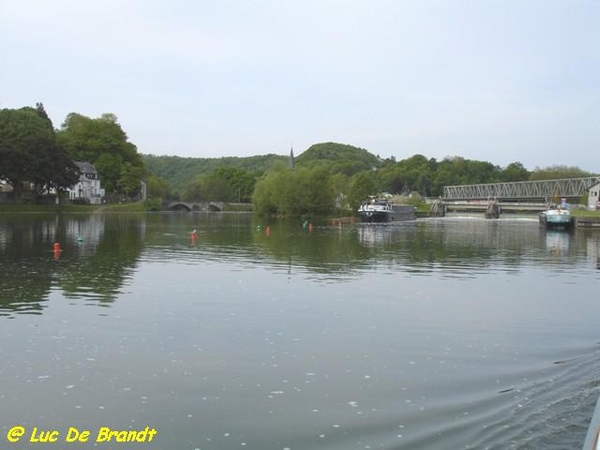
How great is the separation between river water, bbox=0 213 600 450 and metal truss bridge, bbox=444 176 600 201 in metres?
122

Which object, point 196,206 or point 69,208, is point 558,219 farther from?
point 196,206

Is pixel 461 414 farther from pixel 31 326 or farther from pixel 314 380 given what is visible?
pixel 31 326

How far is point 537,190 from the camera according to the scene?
543 feet

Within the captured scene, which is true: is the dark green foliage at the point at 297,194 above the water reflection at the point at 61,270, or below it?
above

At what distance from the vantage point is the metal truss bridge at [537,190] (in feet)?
479

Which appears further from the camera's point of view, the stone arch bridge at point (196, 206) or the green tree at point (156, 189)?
the stone arch bridge at point (196, 206)

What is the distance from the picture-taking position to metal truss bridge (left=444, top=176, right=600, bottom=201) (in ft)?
479

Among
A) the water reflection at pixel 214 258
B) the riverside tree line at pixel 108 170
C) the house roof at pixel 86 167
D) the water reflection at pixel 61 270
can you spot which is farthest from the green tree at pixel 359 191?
the water reflection at pixel 61 270

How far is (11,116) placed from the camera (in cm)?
11675

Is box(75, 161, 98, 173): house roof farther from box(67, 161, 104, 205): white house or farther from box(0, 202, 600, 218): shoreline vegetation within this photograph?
box(0, 202, 600, 218): shoreline vegetation

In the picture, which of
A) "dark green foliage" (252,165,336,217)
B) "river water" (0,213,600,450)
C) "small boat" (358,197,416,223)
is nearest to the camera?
"river water" (0,213,600,450)

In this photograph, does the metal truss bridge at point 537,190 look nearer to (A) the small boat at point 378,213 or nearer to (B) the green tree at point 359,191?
(B) the green tree at point 359,191

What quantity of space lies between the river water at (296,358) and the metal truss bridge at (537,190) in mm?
122186

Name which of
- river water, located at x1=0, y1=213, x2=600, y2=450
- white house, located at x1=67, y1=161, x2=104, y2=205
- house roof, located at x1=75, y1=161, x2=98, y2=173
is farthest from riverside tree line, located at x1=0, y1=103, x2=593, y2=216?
river water, located at x1=0, y1=213, x2=600, y2=450
